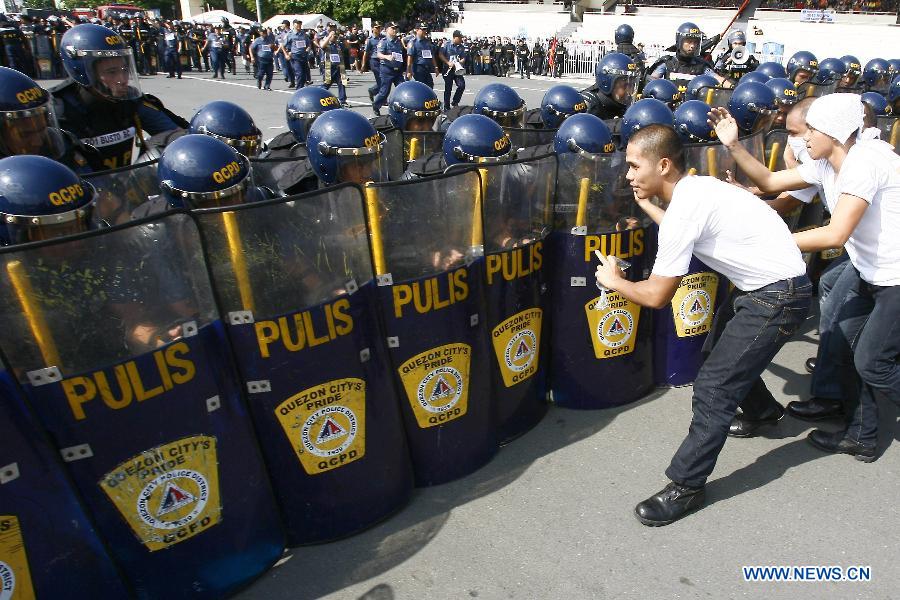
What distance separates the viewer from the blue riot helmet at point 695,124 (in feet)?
16.3

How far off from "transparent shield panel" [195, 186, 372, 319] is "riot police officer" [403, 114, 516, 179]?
4.33ft

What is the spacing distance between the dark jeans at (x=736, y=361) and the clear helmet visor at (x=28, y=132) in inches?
143

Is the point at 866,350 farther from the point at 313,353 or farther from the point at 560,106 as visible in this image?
the point at 560,106

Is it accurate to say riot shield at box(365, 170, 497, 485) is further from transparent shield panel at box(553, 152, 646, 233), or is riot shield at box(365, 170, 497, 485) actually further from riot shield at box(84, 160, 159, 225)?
riot shield at box(84, 160, 159, 225)

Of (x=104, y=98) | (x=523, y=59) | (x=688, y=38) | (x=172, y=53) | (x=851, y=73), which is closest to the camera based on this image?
(x=104, y=98)

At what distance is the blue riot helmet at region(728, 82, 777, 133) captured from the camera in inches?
235

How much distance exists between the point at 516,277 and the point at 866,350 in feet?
5.86

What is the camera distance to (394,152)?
201 inches

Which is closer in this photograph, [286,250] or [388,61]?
[286,250]

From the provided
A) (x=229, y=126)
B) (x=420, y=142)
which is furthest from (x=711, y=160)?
(x=229, y=126)

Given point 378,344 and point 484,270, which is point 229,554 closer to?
point 378,344

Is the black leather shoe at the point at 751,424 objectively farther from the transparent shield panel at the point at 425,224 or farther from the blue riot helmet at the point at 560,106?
the blue riot helmet at the point at 560,106

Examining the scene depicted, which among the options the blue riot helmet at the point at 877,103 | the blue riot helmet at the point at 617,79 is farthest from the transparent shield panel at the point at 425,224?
the blue riot helmet at the point at 877,103

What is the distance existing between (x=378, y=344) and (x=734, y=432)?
7.23 ft
